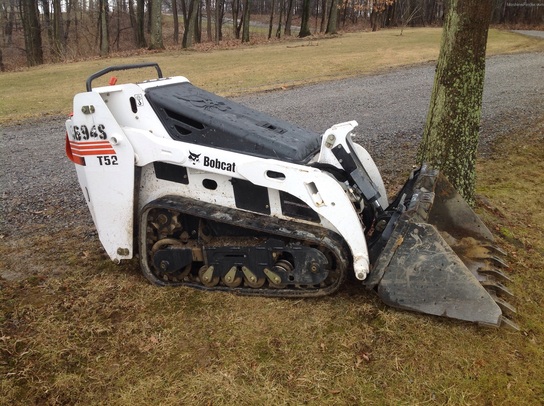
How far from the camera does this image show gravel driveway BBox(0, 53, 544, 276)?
238 inches

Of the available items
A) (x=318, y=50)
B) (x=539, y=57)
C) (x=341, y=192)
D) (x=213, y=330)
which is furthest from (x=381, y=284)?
(x=318, y=50)

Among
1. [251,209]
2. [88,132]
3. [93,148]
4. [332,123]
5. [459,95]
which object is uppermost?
[459,95]

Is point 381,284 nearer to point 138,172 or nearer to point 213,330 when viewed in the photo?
point 213,330

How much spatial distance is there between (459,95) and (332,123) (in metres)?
5.11

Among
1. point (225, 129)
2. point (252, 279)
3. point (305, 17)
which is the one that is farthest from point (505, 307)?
point (305, 17)

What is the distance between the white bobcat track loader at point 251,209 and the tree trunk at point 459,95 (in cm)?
116

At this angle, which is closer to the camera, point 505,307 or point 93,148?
point 505,307

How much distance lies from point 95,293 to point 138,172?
1020mm

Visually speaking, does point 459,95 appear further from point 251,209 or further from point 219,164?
point 219,164

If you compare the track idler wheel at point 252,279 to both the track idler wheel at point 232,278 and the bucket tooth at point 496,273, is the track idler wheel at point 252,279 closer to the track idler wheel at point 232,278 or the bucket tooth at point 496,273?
the track idler wheel at point 232,278

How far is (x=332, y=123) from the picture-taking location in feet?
33.2

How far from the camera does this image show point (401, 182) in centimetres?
661

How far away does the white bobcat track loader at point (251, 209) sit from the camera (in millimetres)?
3561

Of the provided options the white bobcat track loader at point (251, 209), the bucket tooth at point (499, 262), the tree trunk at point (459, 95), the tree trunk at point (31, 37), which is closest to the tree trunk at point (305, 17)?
the tree trunk at point (31, 37)
